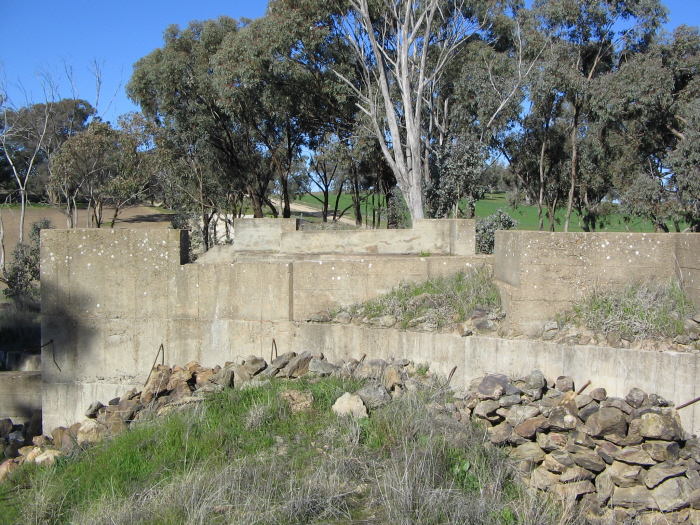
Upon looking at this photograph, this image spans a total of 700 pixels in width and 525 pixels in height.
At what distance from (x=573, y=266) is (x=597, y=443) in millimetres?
1992

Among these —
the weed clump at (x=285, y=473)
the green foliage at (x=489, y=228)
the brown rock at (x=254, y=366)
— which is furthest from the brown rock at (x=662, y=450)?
the green foliage at (x=489, y=228)

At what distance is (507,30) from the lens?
20.5 meters

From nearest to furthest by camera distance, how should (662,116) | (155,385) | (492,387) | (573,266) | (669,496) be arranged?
(669,496), (492,387), (573,266), (155,385), (662,116)

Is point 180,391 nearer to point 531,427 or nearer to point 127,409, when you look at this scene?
point 127,409

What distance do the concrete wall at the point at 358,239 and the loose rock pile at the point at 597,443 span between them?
3.02 meters

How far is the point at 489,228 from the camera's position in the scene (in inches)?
490

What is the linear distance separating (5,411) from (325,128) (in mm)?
15263

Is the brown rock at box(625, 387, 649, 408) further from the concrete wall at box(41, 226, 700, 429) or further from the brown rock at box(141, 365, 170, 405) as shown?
the brown rock at box(141, 365, 170, 405)

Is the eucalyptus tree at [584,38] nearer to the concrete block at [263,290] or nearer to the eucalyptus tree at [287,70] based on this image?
the eucalyptus tree at [287,70]

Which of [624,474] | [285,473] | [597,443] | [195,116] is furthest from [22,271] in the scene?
[624,474]

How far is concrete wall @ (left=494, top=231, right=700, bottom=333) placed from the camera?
6.08 metres

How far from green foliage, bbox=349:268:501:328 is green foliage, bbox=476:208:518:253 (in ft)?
17.1

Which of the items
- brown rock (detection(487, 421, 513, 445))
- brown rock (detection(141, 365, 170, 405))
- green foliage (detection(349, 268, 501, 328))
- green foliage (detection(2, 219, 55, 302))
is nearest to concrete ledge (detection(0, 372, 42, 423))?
brown rock (detection(141, 365, 170, 405))

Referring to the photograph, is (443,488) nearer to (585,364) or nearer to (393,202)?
(585,364)
